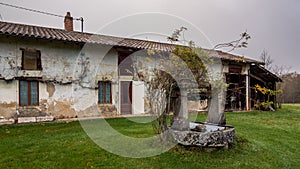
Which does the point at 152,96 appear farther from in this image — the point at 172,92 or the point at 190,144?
the point at 190,144

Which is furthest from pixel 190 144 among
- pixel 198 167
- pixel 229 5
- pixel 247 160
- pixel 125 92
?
pixel 229 5

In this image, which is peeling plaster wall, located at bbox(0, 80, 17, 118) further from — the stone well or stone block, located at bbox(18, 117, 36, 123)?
the stone well

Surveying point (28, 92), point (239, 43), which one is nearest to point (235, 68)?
point (239, 43)

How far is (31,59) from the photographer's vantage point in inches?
357

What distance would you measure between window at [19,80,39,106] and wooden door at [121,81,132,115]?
4.05 metres

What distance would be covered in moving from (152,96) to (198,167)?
1815 mm

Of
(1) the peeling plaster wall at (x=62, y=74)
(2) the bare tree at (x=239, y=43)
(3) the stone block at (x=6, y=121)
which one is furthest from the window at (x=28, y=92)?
(2) the bare tree at (x=239, y=43)

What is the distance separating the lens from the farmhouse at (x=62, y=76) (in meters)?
8.60

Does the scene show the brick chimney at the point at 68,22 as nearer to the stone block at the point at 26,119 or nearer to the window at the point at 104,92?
the window at the point at 104,92

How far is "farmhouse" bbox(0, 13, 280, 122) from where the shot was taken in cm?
860

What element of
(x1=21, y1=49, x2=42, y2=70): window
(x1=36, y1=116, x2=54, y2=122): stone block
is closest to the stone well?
(x1=36, y1=116, x2=54, y2=122): stone block

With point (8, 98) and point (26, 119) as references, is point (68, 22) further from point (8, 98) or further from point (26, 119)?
point (26, 119)

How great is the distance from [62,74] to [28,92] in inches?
60.0

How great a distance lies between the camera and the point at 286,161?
4.35 metres
